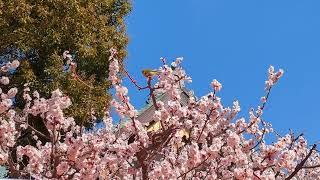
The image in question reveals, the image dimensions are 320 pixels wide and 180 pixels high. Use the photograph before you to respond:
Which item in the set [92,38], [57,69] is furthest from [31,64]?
[92,38]

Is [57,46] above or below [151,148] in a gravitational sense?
above

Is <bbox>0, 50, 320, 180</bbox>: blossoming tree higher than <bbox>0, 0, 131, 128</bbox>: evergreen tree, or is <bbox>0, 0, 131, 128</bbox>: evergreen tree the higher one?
<bbox>0, 0, 131, 128</bbox>: evergreen tree

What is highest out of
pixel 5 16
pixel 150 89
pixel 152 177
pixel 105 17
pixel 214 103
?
pixel 105 17

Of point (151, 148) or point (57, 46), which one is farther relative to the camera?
point (57, 46)

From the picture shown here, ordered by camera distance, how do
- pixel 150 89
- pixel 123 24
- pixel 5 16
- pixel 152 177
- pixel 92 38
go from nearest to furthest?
pixel 150 89 < pixel 152 177 < pixel 5 16 < pixel 92 38 < pixel 123 24

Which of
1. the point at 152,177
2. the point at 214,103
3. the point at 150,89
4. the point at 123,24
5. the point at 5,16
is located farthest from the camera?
the point at 123,24

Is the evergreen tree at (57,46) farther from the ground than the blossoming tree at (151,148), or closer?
farther from the ground

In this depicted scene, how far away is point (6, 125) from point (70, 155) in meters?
0.96

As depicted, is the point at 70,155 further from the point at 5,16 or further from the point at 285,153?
the point at 5,16

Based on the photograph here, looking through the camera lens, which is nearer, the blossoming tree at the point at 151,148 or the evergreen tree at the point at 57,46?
the blossoming tree at the point at 151,148

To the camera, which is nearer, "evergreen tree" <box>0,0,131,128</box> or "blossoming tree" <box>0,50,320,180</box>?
"blossoming tree" <box>0,50,320,180</box>

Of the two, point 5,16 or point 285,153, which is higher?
point 5,16

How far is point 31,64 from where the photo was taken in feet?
41.9

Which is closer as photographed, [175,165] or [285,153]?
[285,153]
